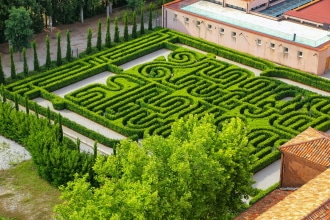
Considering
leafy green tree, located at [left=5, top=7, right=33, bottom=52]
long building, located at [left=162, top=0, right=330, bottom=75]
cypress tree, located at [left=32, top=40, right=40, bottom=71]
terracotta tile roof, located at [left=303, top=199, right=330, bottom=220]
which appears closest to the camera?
terracotta tile roof, located at [left=303, top=199, right=330, bottom=220]

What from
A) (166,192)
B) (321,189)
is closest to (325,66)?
(321,189)

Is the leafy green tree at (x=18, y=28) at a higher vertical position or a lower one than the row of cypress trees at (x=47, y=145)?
higher

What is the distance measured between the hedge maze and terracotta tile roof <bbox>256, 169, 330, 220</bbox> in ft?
41.4

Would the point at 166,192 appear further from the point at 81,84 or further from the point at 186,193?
the point at 81,84

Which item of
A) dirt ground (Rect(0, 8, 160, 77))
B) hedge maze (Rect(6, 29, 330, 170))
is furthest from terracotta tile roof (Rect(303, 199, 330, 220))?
dirt ground (Rect(0, 8, 160, 77))

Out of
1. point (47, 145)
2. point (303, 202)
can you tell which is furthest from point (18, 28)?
point (303, 202)

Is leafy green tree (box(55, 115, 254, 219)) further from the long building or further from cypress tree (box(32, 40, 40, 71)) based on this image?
cypress tree (box(32, 40, 40, 71))

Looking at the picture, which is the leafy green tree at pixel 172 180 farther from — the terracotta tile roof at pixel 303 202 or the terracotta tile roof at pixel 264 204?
the terracotta tile roof at pixel 303 202

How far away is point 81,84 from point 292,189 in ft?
96.0

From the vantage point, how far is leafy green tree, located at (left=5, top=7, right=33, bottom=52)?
238ft

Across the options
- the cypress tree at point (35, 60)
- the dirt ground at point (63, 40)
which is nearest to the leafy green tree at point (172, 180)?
the cypress tree at point (35, 60)

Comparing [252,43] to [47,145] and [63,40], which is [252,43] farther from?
[47,145]

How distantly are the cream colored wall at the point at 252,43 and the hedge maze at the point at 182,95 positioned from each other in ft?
5.56

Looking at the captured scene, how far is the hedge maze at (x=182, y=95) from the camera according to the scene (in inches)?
2375
